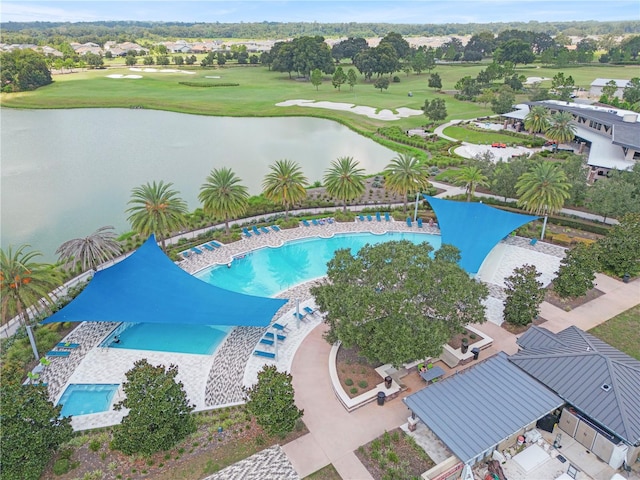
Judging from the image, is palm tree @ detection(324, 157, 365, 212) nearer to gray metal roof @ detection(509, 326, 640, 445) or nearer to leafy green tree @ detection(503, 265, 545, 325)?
leafy green tree @ detection(503, 265, 545, 325)

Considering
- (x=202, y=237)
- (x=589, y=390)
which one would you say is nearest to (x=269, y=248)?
(x=202, y=237)

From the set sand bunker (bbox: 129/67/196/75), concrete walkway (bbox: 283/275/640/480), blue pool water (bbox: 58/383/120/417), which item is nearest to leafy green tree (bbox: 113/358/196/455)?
blue pool water (bbox: 58/383/120/417)

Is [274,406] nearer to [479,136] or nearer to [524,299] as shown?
[524,299]

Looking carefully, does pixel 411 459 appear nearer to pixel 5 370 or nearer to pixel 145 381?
pixel 145 381

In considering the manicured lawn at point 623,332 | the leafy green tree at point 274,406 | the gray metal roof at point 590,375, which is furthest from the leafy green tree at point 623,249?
the leafy green tree at point 274,406

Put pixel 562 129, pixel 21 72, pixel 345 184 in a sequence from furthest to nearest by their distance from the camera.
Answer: pixel 21 72, pixel 562 129, pixel 345 184

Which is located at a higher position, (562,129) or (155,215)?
(562,129)

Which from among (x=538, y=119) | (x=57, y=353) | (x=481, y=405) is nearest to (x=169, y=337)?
(x=57, y=353)
